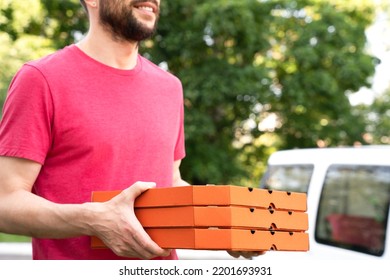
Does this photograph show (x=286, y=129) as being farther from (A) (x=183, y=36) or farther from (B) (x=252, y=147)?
(A) (x=183, y=36)

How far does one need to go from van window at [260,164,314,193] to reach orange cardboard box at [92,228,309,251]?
655 centimetres

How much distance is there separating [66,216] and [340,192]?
6.99 metres

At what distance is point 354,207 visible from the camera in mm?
9180

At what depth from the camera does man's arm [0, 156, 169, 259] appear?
6.37 feet

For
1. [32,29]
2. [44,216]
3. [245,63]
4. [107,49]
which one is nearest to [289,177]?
[107,49]

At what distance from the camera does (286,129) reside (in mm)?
20938

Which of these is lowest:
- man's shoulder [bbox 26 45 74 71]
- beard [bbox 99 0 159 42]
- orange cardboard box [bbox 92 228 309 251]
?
orange cardboard box [bbox 92 228 309 251]

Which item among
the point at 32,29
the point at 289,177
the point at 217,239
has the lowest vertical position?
the point at 32,29

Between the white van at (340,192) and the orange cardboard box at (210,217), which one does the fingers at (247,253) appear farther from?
the white van at (340,192)

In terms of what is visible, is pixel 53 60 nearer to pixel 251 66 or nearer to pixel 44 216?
pixel 44 216

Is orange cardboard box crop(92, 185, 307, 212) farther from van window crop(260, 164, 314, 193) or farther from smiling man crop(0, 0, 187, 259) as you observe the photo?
van window crop(260, 164, 314, 193)

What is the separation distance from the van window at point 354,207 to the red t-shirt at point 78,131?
552 cm

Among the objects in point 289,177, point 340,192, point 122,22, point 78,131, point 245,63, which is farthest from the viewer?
point 245,63


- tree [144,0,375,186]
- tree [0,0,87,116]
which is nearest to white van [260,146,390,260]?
tree [0,0,87,116]
